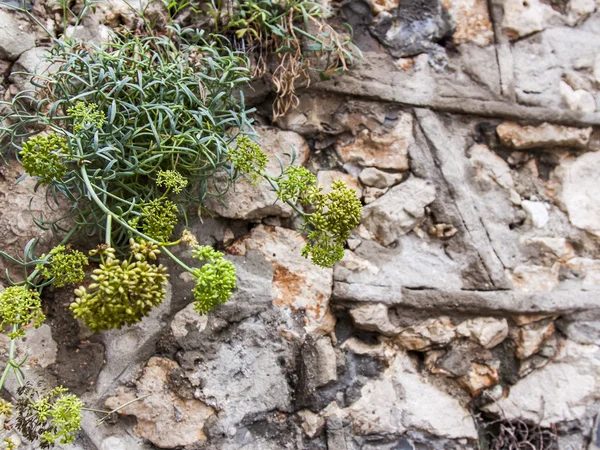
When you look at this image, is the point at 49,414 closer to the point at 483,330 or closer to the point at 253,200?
the point at 253,200

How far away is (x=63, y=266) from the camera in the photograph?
1312mm

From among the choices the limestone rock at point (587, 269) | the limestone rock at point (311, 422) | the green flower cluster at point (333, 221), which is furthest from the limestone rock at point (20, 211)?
the limestone rock at point (587, 269)

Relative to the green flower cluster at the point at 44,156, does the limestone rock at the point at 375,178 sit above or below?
below

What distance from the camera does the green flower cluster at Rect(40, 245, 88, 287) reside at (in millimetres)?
1311

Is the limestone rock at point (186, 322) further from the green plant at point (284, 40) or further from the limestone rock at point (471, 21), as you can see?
the limestone rock at point (471, 21)

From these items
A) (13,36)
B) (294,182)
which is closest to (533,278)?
(294,182)

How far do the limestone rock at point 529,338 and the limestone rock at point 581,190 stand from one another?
0.43 meters

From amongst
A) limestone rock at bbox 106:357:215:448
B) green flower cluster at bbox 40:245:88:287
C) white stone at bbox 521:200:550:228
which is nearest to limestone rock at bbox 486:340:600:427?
white stone at bbox 521:200:550:228

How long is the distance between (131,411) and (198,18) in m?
1.19

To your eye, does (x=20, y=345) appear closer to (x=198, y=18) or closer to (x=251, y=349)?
(x=251, y=349)

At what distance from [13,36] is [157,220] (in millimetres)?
741

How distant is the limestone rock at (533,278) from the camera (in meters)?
1.81

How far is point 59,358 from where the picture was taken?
1.45m

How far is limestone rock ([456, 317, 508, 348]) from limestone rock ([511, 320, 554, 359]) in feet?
0.19
